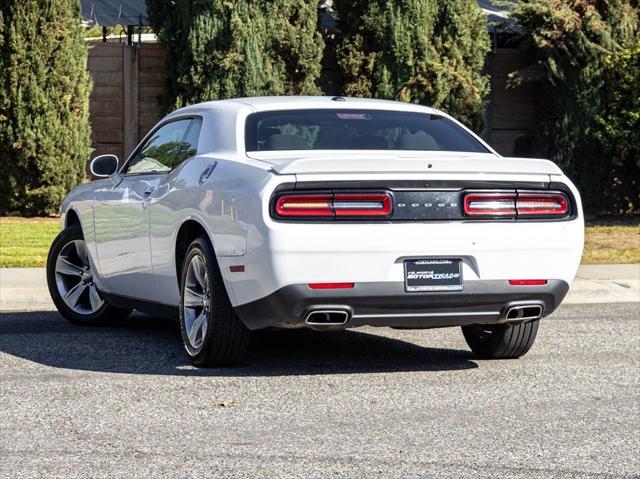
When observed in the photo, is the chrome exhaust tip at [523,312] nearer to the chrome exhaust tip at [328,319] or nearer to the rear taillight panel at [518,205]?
the rear taillight panel at [518,205]

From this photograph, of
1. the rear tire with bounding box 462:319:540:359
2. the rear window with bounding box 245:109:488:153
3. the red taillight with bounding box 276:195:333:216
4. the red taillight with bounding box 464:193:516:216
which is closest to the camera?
the red taillight with bounding box 276:195:333:216

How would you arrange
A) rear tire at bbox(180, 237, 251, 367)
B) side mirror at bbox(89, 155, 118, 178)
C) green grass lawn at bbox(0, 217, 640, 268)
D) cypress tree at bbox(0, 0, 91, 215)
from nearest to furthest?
rear tire at bbox(180, 237, 251, 367) < side mirror at bbox(89, 155, 118, 178) < green grass lawn at bbox(0, 217, 640, 268) < cypress tree at bbox(0, 0, 91, 215)

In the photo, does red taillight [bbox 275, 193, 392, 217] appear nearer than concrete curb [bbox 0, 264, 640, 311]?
Yes

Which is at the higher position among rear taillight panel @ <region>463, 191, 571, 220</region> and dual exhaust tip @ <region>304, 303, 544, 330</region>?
rear taillight panel @ <region>463, 191, 571, 220</region>

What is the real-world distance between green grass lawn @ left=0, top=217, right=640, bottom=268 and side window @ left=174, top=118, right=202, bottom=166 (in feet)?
16.1

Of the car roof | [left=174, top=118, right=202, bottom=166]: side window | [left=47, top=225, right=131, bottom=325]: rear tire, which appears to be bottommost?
[left=47, top=225, right=131, bottom=325]: rear tire

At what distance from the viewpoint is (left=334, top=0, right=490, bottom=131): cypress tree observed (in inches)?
724

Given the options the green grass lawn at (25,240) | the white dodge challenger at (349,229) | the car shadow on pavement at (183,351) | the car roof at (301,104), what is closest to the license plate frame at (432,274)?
the white dodge challenger at (349,229)

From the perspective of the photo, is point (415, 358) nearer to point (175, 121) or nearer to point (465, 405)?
point (465, 405)

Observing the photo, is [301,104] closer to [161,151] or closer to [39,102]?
[161,151]

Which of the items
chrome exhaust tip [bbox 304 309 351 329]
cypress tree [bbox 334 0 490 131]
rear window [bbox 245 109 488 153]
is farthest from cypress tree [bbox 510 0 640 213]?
chrome exhaust tip [bbox 304 309 351 329]

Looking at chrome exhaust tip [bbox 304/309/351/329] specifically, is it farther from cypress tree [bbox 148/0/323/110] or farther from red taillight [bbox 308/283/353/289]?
cypress tree [bbox 148/0/323/110]

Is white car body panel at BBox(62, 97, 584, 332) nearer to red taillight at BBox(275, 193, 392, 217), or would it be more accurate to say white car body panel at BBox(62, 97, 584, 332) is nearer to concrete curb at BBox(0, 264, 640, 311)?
red taillight at BBox(275, 193, 392, 217)

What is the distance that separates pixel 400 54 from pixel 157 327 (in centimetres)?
940
